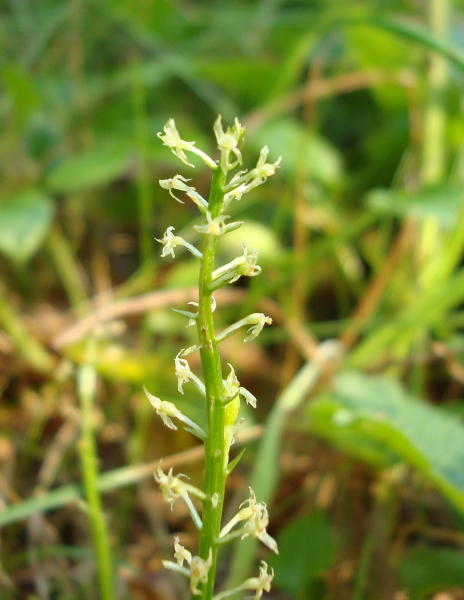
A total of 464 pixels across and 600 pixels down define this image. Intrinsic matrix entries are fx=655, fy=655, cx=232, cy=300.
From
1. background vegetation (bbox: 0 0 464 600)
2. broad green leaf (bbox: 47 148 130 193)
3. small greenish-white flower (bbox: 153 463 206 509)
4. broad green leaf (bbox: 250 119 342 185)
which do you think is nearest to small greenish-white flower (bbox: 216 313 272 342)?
small greenish-white flower (bbox: 153 463 206 509)

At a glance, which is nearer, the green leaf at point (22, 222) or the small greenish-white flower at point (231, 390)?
the small greenish-white flower at point (231, 390)

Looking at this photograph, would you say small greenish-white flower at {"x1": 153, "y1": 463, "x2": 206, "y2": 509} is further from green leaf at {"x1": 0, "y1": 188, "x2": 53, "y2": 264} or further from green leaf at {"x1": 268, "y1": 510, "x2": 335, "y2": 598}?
green leaf at {"x1": 0, "y1": 188, "x2": 53, "y2": 264}

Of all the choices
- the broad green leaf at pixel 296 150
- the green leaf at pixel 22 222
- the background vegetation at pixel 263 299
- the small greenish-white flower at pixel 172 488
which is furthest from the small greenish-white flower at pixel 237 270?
the broad green leaf at pixel 296 150

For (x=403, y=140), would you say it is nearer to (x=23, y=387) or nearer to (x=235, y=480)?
(x=235, y=480)

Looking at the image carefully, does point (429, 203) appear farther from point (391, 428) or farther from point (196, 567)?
point (196, 567)

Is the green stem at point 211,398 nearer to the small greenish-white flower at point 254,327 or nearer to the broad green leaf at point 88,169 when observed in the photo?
the small greenish-white flower at point 254,327

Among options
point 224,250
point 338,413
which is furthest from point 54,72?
point 338,413

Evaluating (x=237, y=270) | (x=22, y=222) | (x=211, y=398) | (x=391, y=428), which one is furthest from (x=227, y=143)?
(x=22, y=222)
